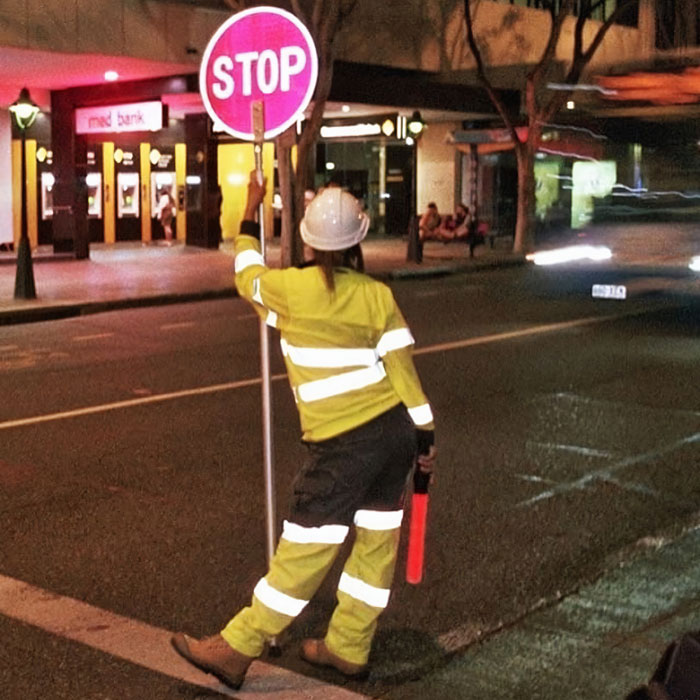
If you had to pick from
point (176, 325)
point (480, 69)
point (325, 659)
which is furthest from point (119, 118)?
point (325, 659)

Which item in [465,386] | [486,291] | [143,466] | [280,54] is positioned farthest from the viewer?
[486,291]

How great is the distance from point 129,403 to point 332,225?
266 inches

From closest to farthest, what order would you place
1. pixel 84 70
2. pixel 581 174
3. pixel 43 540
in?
1. pixel 43 540
2. pixel 581 174
3. pixel 84 70

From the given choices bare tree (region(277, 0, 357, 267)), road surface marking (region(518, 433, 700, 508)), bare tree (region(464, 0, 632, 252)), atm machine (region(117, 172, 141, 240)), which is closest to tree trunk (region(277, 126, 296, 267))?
bare tree (region(277, 0, 357, 267))

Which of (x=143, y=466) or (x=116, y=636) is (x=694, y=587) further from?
(x=143, y=466)

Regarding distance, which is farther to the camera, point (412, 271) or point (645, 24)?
point (645, 24)

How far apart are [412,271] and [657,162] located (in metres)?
11.5

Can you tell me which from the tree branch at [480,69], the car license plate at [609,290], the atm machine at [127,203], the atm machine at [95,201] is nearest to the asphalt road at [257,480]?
the car license plate at [609,290]

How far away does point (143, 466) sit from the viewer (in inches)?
347

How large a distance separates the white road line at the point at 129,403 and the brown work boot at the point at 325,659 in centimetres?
567

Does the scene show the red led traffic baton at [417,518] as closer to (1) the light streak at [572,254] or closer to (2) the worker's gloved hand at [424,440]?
(2) the worker's gloved hand at [424,440]

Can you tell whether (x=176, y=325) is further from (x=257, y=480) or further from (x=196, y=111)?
(x=196, y=111)

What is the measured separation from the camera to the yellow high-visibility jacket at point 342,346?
4.79m

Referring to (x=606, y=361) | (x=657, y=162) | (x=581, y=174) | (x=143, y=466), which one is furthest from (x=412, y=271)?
(x=143, y=466)
